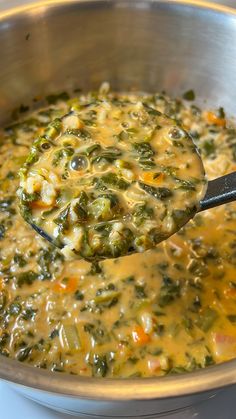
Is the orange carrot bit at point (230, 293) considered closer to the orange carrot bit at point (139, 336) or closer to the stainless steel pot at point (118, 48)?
the orange carrot bit at point (139, 336)

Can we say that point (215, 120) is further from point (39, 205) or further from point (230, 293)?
point (39, 205)

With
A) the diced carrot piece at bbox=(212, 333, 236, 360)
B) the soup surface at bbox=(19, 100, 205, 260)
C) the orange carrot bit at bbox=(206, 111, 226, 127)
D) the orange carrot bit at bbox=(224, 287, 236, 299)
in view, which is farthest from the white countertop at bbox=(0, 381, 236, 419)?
the orange carrot bit at bbox=(206, 111, 226, 127)

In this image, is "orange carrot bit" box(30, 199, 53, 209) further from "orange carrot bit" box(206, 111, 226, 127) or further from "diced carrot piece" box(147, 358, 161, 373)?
"orange carrot bit" box(206, 111, 226, 127)

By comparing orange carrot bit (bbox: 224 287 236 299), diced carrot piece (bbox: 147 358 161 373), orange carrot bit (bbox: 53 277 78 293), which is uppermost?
orange carrot bit (bbox: 224 287 236 299)

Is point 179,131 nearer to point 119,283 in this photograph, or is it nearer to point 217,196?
point 217,196

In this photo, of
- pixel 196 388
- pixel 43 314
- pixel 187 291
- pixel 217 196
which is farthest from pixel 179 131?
pixel 196 388

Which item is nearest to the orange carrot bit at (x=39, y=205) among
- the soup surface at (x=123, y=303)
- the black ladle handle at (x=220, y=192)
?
the soup surface at (x=123, y=303)

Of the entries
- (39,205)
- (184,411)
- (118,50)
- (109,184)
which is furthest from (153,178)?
(118,50)
